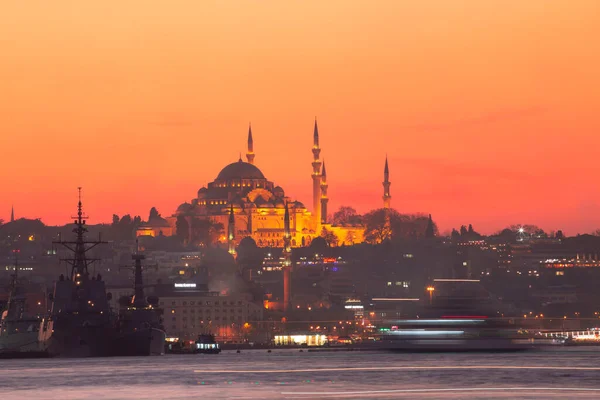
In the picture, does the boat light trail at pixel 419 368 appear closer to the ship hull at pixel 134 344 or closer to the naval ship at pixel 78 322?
the naval ship at pixel 78 322

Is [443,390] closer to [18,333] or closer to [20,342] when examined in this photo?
[20,342]

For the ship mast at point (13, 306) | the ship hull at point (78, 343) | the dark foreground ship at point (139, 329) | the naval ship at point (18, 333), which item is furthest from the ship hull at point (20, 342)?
the dark foreground ship at point (139, 329)

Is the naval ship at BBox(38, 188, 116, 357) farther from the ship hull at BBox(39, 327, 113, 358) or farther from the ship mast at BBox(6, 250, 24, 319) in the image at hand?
the ship mast at BBox(6, 250, 24, 319)

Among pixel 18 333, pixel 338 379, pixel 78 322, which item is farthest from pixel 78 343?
pixel 338 379

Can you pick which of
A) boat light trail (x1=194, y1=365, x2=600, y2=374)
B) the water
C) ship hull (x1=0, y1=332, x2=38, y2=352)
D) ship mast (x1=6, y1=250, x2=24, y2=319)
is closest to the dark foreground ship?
ship hull (x1=0, y1=332, x2=38, y2=352)

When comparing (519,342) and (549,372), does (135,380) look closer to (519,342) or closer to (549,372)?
(549,372)

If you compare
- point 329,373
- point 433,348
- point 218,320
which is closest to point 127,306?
point 433,348

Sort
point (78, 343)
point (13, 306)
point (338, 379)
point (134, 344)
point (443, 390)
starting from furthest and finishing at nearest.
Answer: point (13, 306)
point (134, 344)
point (78, 343)
point (338, 379)
point (443, 390)
